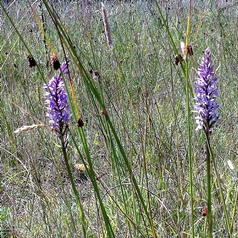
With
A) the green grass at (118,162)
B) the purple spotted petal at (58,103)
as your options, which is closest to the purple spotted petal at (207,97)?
the green grass at (118,162)

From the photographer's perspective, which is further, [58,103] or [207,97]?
[58,103]

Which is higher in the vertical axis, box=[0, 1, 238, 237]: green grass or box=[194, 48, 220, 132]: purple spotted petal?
box=[194, 48, 220, 132]: purple spotted petal

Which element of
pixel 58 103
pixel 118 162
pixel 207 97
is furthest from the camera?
pixel 118 162

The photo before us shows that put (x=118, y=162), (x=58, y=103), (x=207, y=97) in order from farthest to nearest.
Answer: (x=118, y=162), (x=58, y=103), (x=207, y=97)

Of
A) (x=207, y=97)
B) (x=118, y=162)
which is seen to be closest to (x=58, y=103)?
(x=207, y=97)

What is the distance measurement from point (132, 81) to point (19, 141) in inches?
38.4

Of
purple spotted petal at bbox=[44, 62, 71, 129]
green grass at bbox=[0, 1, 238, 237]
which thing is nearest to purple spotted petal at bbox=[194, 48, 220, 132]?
green grass at bbox=[0, 1, 238, 237]

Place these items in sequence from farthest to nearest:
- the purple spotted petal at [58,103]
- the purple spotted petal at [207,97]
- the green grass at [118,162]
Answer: the green grass at [118,162], the purple spotted petal at [58,103], the purple spotted petal at [207,97]

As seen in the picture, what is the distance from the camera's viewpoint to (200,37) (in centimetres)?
445

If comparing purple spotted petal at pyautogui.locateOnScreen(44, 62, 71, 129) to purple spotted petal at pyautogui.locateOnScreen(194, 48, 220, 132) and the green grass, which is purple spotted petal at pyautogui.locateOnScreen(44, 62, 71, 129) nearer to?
the green grass

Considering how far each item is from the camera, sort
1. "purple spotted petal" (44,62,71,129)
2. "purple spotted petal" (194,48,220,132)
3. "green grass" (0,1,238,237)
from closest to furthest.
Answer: "purple spotted petal" (194,48,220,132) < "purple spotted petal" (44,62,71,129) < "green grass" (0,1,238,237)

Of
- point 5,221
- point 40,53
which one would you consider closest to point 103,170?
point 5,221

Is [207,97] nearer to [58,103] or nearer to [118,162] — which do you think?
[58,103]

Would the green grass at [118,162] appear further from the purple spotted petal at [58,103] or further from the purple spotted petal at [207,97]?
the purple spotted petal at [207,97]
